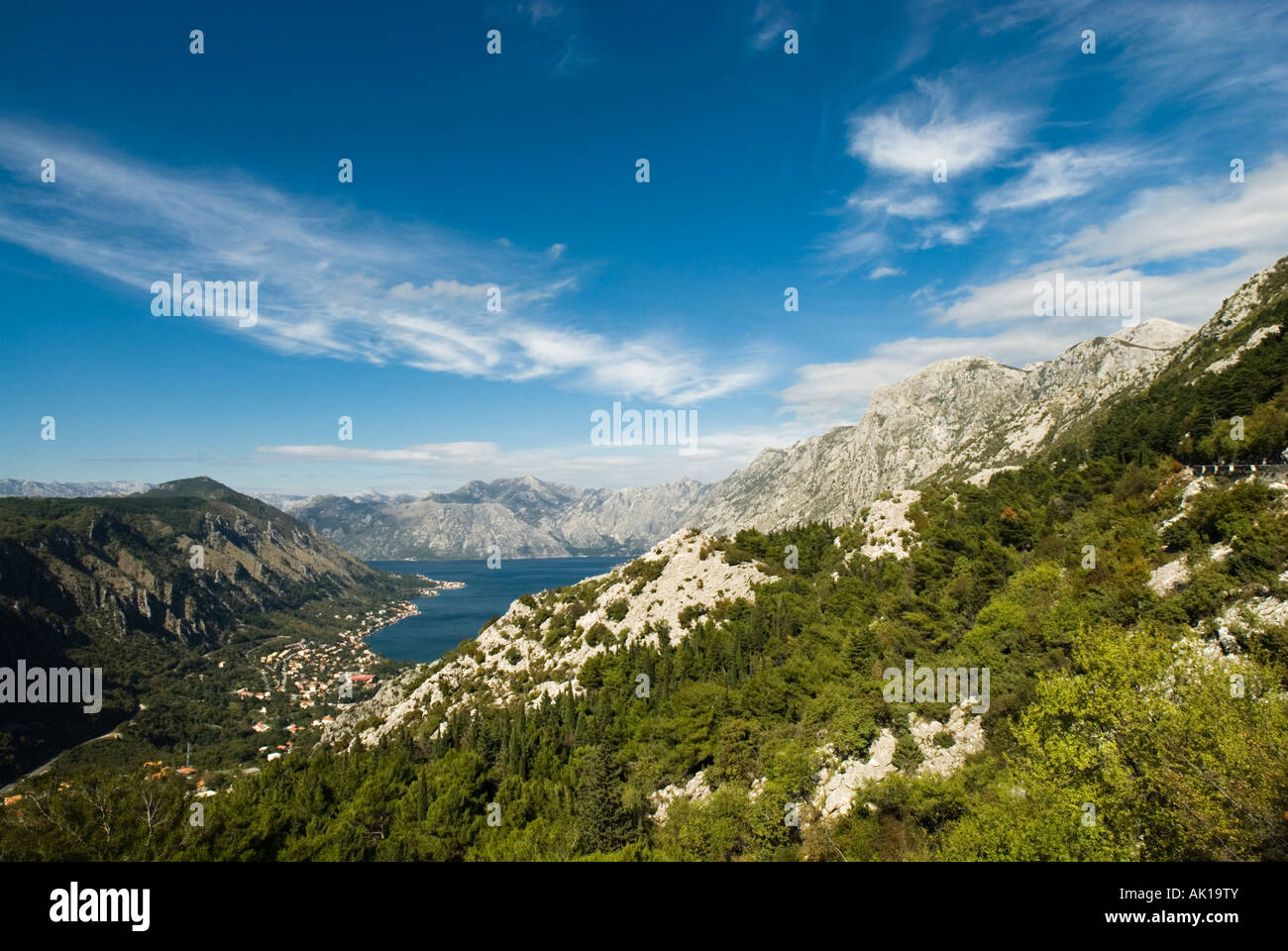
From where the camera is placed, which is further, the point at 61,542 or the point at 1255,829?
the point at 61,542

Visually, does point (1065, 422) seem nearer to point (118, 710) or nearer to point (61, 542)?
point (118, 710)

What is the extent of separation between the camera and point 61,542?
193 meters

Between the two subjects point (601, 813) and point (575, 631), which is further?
point (575, 631)

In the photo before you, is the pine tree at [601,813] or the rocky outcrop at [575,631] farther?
the rocky outcrop at [575,631]

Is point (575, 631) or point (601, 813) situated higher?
point (601, 813)

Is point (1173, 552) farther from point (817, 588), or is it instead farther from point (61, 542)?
point (61, 542)

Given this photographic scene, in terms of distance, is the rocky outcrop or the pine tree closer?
the pine tree
